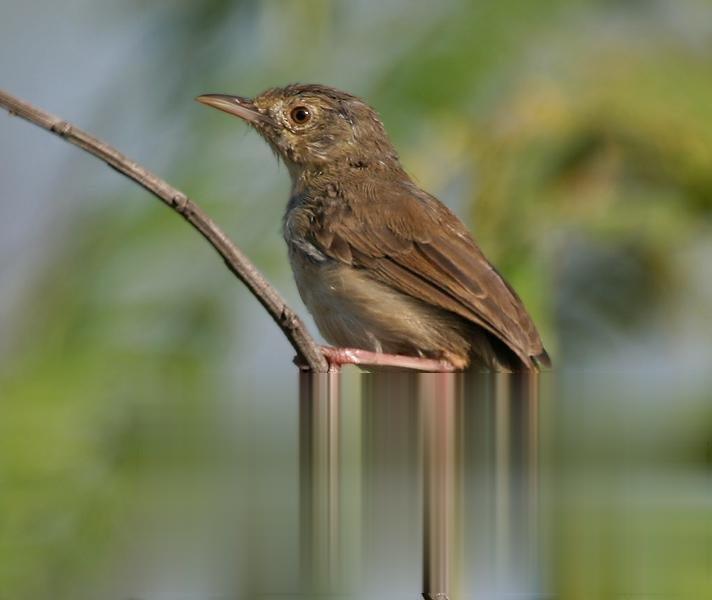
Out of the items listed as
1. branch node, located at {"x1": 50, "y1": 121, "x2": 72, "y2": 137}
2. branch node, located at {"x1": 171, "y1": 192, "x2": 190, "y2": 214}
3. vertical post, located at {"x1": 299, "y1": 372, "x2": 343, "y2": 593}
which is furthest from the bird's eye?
branch node, located at {"x1": 50, "y1": 121, "x2": 72, "y2": 137}

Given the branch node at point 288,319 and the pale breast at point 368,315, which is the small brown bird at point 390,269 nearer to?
the pale breast at point 368,315

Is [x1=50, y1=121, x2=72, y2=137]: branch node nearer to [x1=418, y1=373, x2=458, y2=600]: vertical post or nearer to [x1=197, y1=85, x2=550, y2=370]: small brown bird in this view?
[x1=418, y1=373, x2=458, y2=600]: vertical post

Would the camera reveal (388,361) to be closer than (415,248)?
Yes

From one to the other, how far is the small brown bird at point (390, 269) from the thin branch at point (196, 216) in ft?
3.72

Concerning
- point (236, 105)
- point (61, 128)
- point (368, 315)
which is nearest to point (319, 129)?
point (236, 105)

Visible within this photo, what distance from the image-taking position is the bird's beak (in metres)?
4.25

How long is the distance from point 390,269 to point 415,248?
132mm

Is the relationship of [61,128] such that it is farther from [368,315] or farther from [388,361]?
[368,315]

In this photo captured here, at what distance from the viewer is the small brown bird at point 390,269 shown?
3951mm

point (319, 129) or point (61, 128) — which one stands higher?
point (319, 129)

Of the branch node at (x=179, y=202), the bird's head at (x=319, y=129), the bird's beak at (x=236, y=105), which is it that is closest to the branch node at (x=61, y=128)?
the branch node at (x=179, y=202)

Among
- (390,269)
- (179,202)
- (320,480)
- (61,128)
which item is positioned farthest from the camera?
(390,269)

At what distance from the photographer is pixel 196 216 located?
2324mm

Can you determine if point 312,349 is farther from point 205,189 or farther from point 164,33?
point 164,33
